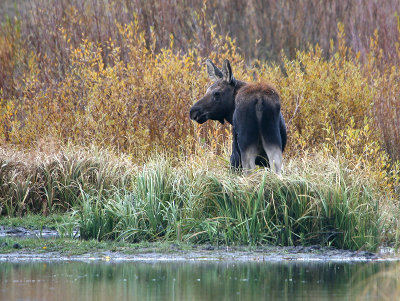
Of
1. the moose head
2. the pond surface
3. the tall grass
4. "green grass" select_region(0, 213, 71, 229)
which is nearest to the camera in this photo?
the pond surface

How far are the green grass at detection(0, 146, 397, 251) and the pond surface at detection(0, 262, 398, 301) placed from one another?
34.5 inches

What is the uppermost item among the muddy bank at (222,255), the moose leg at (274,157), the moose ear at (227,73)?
the moose ear at (227,73)

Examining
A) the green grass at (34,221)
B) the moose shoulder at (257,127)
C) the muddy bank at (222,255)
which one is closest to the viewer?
the muddy bank at (222,255)

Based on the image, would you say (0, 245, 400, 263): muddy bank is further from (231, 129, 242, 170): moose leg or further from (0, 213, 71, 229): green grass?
(0, 213, 71, 229): green grass

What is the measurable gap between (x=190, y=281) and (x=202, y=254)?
1.49 meters

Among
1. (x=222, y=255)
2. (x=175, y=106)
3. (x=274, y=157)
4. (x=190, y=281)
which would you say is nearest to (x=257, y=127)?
(x=274, y=157)

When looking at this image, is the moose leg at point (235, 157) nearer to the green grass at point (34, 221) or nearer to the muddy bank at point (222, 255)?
the muddy bank at point (222, 255)

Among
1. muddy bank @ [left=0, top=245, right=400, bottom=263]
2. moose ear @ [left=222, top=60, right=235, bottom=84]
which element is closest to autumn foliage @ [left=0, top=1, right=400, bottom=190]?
moose ear @ [left=222, top=60, right=235, bottom=84]

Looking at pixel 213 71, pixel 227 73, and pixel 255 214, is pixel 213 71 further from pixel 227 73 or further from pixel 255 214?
pixel 255 214

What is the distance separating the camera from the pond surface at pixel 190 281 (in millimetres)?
6500

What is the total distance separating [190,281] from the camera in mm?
7207

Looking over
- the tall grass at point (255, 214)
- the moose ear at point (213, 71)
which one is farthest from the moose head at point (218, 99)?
the tall grass at point (255, 214)

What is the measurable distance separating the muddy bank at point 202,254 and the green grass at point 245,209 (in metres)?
0.19

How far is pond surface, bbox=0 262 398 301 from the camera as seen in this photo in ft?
21.3
